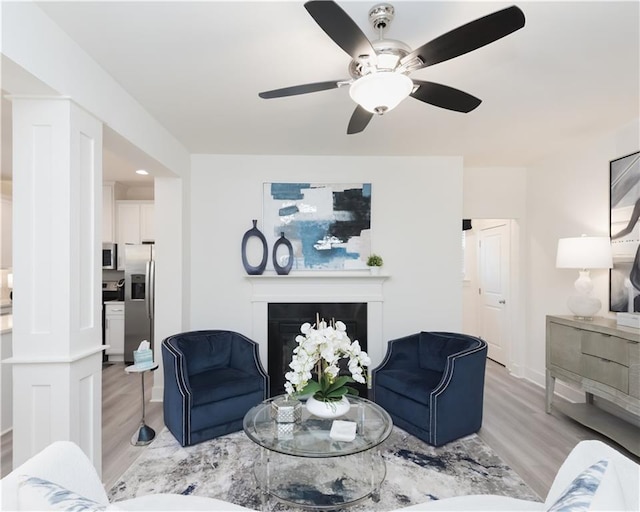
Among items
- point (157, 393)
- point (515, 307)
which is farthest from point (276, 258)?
point (515, 307)

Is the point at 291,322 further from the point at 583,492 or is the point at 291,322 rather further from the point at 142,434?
the point at 583,492

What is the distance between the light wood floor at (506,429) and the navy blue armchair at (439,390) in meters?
0.34

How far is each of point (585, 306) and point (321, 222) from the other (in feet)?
8.48

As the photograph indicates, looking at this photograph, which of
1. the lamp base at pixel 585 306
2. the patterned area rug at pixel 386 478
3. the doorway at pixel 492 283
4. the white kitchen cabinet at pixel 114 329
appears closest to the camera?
the patterned area rug at pixel 386 478

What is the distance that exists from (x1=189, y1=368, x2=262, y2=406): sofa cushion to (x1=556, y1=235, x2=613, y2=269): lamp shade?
9.57ft

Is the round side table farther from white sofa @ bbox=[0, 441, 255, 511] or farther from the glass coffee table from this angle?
white sofa @ bbox=[0, 441, 255, 511]

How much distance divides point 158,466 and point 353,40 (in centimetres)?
280

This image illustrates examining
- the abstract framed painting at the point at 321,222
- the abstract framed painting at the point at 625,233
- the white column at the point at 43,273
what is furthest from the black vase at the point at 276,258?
the abstract framed painting at the point at 625,233

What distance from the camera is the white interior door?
4824mm

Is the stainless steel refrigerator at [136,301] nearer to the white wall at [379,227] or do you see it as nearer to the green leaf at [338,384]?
the white wall at [379,227]

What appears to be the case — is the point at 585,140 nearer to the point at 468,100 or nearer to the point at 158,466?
the point at 468,100

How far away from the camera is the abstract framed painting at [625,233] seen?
9.82ft

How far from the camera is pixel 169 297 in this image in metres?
3.63

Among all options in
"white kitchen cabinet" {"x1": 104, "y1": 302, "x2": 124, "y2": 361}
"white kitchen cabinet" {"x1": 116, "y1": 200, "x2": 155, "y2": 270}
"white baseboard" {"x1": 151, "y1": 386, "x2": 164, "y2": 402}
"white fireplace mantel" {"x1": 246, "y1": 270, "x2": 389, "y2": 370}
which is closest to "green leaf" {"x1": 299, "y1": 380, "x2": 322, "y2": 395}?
"white fireplace mantel" {"x1": 246, "y1": 270, "x2": 389, "y2": 370}
